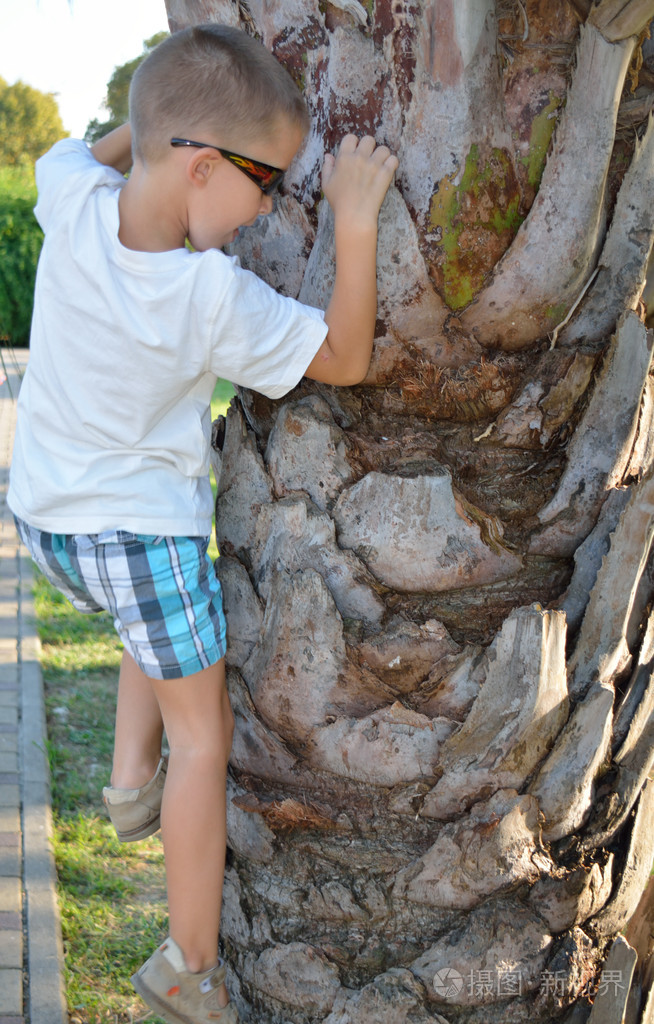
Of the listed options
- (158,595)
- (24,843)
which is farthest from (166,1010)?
(24,843)

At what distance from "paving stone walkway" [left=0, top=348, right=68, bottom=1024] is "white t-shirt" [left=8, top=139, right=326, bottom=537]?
0.33 m

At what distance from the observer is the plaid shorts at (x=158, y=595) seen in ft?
6.15

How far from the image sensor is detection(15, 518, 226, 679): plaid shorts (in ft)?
6.15

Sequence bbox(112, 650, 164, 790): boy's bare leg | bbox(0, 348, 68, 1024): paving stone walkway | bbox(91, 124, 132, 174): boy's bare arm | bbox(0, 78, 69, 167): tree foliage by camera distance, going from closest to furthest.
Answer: bbox(91, 124, 132, 174): boy's bare arm
bbox(112, 650, 164, 790): boy's bare leg
bbox(0, 348, 68, 1024): paving stone walkway
bbox(0, 78, 69, 167): tree foliage

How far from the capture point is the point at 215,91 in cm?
180

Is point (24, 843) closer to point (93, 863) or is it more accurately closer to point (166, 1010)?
point (93, 863)

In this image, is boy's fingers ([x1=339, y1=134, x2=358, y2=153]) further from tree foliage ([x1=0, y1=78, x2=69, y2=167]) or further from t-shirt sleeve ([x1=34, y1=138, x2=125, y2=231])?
tree foliage ([x1=0, y1=78, x2=69, y2=167])

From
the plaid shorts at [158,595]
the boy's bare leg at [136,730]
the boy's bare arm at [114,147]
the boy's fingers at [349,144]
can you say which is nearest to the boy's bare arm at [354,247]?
the boy's fingers at [349,144]

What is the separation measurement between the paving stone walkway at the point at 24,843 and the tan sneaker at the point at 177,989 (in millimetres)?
758

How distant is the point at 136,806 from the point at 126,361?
1.14 m

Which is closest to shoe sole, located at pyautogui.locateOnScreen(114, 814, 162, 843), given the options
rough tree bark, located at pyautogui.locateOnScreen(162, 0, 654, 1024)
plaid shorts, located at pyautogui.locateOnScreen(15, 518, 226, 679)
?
rough tree bark, located at pyautogui.locateOnScreen(162, 0, 654, 1024)

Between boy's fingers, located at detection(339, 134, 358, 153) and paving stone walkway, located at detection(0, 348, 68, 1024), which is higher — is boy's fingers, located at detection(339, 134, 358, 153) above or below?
above

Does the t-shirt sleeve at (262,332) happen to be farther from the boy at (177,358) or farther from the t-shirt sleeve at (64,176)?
the t-shirt sleeve at (64,176)

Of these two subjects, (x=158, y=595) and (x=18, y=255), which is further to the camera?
(x=18, y=255)
